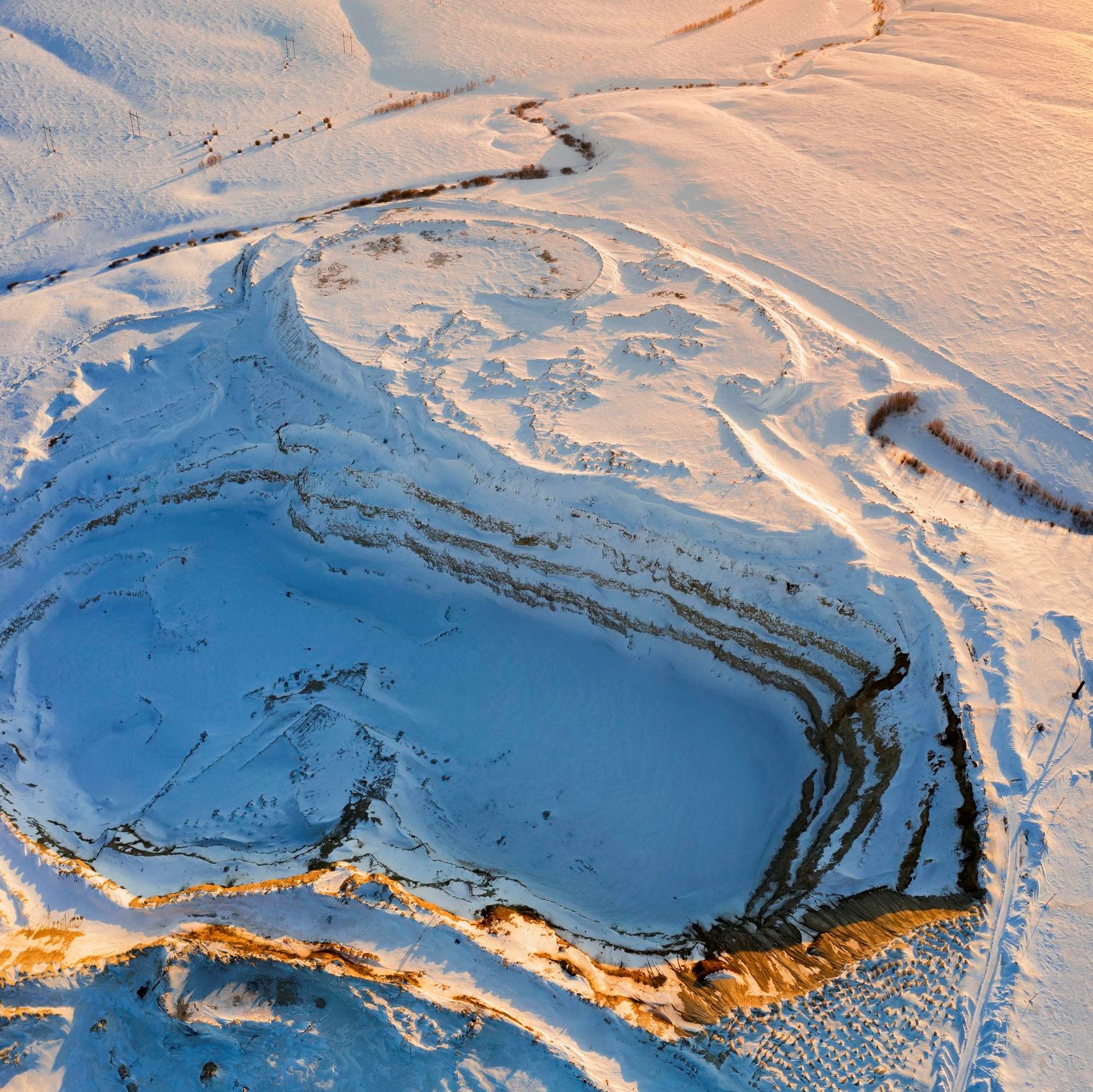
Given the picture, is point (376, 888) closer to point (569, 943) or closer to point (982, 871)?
point (569, 943)

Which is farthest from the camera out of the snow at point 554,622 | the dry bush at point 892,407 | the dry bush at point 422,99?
the dry bush at point 422,99

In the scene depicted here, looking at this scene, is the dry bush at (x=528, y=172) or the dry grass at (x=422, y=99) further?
the dry grass at (x=422, y=99)

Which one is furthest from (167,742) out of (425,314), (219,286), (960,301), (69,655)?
(960,301)

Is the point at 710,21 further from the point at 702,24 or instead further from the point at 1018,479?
the point at 1018,479

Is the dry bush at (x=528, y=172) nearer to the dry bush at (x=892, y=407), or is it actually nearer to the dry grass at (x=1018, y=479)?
the dry bush at (x=892, y=407)

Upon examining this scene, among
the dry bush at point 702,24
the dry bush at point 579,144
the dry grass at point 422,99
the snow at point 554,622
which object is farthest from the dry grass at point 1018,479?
the dry bush at point 702,24

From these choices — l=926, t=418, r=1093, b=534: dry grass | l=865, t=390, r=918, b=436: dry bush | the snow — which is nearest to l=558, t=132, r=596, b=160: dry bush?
the snow
